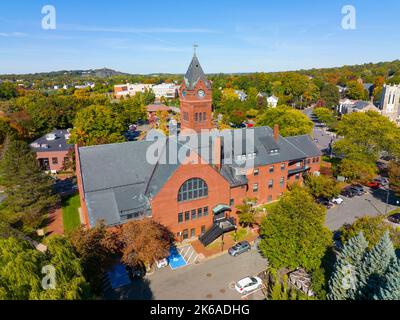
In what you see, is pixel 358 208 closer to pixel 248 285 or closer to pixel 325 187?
A: pixel 325 187

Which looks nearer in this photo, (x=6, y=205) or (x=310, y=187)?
(x=6, y=205)

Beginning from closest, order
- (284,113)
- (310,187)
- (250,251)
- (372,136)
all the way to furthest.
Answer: (250,251) → (310,187) → (372,136) → (284,113)

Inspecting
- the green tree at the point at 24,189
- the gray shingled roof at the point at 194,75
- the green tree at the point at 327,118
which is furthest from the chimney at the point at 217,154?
the green tree at the point at 327,118

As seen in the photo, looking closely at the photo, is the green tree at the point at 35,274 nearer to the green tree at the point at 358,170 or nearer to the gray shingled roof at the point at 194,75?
the gray shingled roof at the point at 194,75

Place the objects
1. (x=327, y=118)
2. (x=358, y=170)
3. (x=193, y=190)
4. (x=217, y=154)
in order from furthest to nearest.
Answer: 1. (x=327, y=118)
2. (x=358, y=170)
3. (x=217, y=154)
4. (x=193, y=190)

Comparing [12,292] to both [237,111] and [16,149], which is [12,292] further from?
[237,111]

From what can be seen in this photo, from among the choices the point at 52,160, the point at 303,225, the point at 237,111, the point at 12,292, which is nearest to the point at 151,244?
the point at 12,292

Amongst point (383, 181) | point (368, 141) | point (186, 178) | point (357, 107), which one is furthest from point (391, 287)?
point (357, 107)
